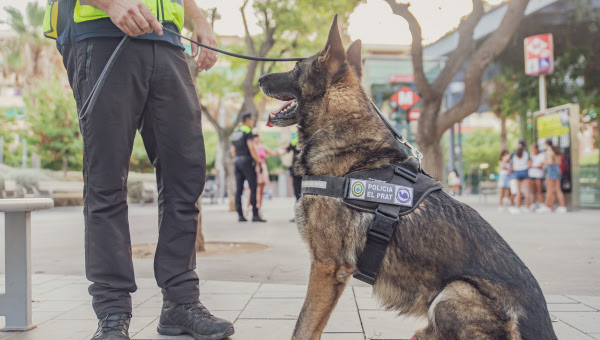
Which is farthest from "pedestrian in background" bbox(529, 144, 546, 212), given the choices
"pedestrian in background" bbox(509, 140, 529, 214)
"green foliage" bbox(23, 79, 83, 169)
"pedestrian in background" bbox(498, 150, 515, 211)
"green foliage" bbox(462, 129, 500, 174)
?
"green foliage" bbox(462, 129, 500, 174)

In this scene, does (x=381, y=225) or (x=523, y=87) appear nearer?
(x=381, y=225)

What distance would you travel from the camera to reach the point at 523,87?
2017 centimetres

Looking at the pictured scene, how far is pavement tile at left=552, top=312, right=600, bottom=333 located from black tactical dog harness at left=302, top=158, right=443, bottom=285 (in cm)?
156

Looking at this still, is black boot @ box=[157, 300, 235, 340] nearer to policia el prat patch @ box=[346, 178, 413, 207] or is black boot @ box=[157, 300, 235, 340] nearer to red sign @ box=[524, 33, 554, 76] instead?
policia el prat patch @ box=[346, 178, 413, 207]

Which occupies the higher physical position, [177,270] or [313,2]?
[313,2]

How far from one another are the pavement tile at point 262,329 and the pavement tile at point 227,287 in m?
0.91

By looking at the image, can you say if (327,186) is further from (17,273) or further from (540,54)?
(540,54)

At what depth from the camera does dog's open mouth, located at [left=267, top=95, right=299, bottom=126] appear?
270cm

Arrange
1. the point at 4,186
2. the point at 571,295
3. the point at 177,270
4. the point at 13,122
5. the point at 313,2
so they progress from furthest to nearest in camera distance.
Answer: the point at 13,122 < the point at 4,186 < the point at 313,2 < the point at 571,295 < the point at 177,270

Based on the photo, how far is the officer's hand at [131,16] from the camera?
8.08ft

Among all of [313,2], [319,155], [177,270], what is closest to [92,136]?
[177,270]

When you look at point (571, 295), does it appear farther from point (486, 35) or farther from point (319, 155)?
point (486, 35)

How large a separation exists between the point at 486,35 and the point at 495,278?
20036 millimetres

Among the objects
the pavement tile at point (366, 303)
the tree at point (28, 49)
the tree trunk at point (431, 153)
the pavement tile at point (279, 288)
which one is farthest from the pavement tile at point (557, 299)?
the tree at point (28, 49)
